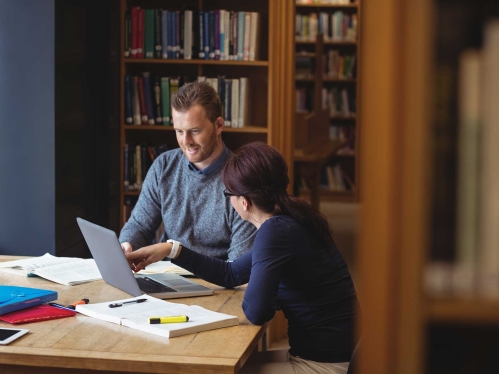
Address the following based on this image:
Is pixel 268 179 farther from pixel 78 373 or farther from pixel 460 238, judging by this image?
pixel 460 238

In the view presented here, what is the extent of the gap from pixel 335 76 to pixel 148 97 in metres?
4.76

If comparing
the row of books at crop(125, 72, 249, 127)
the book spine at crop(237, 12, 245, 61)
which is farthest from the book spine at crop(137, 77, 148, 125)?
the book spine at crop(237, 12, 245, 61)

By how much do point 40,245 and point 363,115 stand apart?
10.0 ft

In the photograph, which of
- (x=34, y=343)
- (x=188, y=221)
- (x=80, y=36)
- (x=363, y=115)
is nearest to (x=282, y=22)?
(x=80, y=36)

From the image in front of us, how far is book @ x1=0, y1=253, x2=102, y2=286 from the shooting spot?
93.2 inches

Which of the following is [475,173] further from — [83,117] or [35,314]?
[83,117]

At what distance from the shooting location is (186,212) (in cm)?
279

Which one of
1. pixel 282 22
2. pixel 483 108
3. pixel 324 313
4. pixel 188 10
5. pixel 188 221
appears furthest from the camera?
pixel 188 10

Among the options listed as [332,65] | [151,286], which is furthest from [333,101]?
[151,286]

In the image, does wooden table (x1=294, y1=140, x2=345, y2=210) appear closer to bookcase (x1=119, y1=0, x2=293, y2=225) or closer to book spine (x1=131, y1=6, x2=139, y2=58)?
bookcase (x1=119, y1=0, x2=293, y2=225)

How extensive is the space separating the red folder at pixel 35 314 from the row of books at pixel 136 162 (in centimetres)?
238

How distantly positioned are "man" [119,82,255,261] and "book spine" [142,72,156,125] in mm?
1457

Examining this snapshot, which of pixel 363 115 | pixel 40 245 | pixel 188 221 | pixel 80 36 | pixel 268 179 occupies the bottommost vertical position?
pixel 40 245

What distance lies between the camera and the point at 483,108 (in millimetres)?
705
